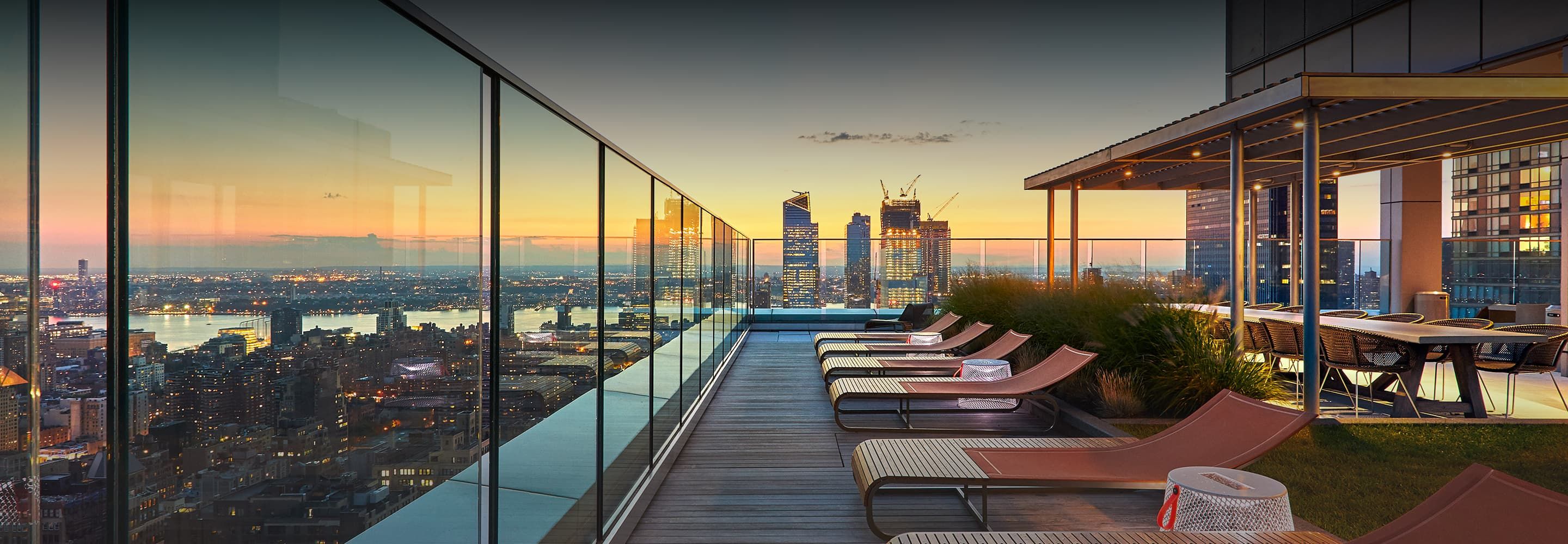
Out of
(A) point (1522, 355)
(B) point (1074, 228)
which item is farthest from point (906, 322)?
(A) point (1522, 355)

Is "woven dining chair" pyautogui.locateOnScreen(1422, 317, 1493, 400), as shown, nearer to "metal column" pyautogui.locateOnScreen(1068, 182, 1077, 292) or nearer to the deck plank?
the deck plank

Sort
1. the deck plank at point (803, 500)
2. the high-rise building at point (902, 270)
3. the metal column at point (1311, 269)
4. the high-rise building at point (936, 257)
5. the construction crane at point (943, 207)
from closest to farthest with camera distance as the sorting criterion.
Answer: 1. the deck plank at point (803, 500)
2. the metal column at point (1311, 269)
3. the high-rise building at point (936, 257)
4. the high-rise building at point (902, 270)
5. the construction crane at point (943, 207)

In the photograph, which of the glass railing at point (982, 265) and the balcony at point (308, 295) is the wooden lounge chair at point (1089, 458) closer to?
the balcony at point (308, 295)

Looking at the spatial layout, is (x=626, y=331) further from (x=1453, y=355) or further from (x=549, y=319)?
(x=1453, y=355)

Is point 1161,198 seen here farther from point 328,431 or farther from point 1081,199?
point 328,431

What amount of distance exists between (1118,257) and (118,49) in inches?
581

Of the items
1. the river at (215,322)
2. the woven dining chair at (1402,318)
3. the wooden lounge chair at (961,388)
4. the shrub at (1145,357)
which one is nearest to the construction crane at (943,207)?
the woven dining chair at (1402,318)

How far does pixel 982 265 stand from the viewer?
1284 cm

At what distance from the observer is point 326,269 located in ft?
3.79

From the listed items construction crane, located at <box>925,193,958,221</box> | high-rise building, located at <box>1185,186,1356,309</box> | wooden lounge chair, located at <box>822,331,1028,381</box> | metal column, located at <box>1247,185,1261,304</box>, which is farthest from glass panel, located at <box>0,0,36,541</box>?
construction crane, located at <box>925,193,958,221</box>

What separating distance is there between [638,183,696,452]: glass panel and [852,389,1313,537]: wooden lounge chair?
128cm

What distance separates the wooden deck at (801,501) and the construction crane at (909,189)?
13.2m

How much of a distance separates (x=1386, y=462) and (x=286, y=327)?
5.07 m

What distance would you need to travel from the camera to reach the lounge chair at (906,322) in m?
11.9
